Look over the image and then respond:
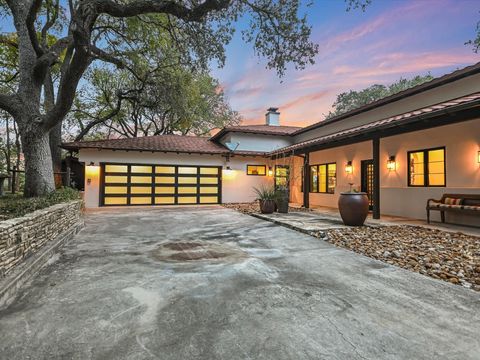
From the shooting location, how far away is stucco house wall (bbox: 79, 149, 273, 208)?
1168 cm

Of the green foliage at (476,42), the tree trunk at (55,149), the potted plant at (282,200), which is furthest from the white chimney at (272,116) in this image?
the tree trunk at (55,149)

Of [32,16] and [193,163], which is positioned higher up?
[32,16]

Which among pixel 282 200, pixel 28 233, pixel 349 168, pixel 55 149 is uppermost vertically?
pixel 55 149

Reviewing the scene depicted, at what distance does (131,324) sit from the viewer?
2.13m

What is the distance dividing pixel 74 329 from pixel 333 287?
100 inches

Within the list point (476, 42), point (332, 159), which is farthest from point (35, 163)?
point (476, 42)

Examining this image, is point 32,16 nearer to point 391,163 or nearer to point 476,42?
point 391,163

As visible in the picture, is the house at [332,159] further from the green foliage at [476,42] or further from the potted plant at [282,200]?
the green foliage at [476,42]

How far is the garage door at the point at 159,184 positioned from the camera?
12.0m

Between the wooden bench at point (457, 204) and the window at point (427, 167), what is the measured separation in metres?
0.62

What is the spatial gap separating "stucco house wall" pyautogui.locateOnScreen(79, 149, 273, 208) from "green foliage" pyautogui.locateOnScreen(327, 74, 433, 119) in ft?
50.3

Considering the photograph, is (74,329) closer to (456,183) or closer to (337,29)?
(456,183)

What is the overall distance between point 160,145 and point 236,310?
11.6 metres

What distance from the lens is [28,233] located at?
3.56 meters
